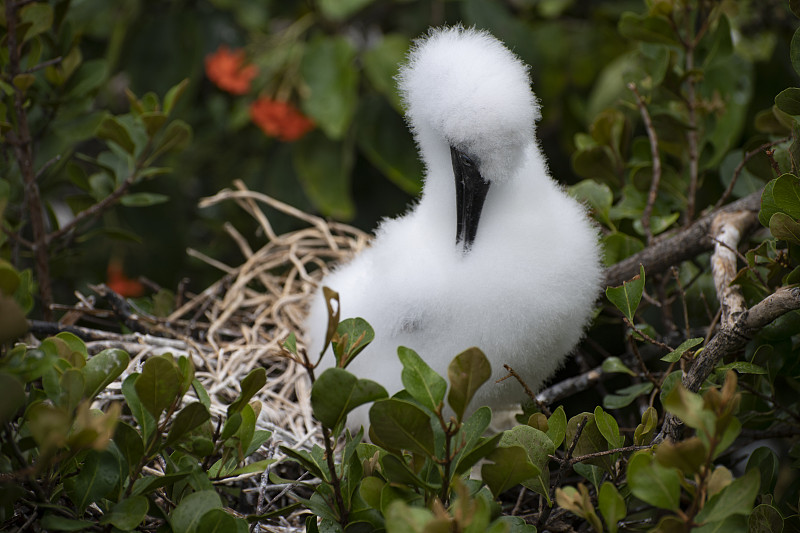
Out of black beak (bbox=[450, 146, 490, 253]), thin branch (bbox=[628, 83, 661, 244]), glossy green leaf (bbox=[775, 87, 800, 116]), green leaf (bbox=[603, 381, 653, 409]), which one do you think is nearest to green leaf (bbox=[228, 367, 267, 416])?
black beak (bbox=[450, 146, 490, 253])

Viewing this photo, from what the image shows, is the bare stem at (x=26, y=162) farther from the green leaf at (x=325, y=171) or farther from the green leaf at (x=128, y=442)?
the green leaf at (x=325, y=171)

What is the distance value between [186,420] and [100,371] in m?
0.14

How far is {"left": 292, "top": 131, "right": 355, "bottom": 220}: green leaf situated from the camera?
2825mm

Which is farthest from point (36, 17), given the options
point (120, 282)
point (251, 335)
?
point (120, 282)

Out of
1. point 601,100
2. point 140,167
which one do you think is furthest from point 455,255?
point 601,100

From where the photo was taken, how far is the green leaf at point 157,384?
97 cm

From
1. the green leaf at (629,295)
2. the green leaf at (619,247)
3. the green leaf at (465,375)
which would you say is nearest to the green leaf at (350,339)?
the green leaf at (465,375)

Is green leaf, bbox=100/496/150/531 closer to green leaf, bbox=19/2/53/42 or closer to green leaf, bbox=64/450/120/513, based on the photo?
green leaf, bbox=64/450/120/513

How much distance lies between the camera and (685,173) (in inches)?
74.7

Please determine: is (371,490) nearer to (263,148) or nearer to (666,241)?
(666,241)

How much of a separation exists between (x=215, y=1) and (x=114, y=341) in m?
1.62

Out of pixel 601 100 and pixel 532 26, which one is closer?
pixel 601 100

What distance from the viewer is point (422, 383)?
97 cm

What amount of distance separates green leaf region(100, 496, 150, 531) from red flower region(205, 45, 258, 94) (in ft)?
6.31
